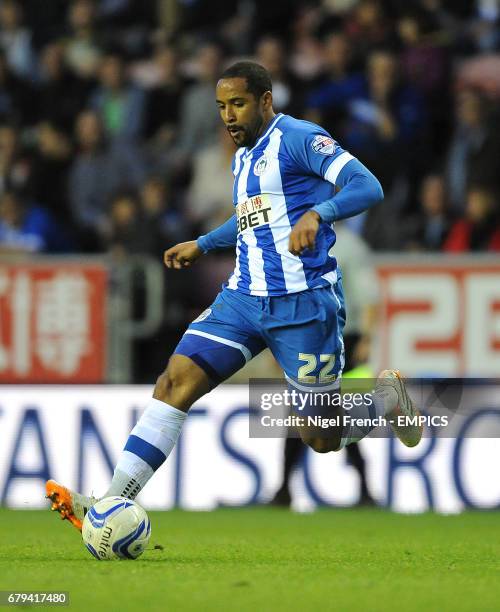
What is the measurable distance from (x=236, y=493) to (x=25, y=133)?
5.75 meters

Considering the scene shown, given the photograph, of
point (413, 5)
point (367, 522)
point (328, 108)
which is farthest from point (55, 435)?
point (413, 5)

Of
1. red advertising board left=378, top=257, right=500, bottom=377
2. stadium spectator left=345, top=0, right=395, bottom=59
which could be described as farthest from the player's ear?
stadium spectator left=345, top=0, right=395, bottom=59

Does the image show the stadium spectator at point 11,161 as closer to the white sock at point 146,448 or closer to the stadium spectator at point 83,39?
the stadium spectator at point 83,39

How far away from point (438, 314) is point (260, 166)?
5.11 meters

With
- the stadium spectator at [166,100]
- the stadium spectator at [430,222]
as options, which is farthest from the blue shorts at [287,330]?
the stadium spectator at [166,100]

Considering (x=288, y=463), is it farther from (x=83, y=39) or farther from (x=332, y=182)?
(x=83, y=39)

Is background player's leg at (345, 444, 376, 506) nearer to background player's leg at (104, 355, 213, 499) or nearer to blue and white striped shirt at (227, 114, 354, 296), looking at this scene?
blue and white striped shirt at (227, 114, 354, 296)

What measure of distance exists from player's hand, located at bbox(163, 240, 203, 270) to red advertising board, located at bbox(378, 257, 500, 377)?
175 inches

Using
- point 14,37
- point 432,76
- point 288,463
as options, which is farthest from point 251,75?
point 14,37

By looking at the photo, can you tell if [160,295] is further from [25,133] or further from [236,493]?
[25,133]

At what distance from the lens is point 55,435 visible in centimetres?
1098

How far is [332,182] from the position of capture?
267 inches

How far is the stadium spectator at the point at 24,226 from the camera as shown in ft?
43.7

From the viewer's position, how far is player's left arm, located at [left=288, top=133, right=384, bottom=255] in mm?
6316
